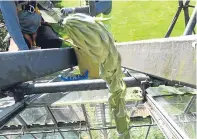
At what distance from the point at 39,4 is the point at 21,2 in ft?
1.16

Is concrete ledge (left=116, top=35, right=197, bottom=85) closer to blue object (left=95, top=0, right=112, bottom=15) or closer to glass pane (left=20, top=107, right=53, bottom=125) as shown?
glass pane (left=20, top=107, right=53, bottom=125)

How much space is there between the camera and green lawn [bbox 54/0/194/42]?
6.28 m

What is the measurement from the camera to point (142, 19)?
22.9 feet

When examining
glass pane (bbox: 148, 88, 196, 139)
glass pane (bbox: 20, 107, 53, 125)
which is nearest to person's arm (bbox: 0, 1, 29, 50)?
glass pane (bbox: 20, 107, 53, 125)

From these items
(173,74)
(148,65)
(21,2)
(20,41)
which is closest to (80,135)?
(20,41)

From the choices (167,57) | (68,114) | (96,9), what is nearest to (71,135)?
(68,114)

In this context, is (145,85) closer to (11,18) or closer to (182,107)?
(182,107)

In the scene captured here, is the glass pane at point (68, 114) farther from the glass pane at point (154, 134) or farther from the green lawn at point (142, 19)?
the green lawn at point (142, 19)

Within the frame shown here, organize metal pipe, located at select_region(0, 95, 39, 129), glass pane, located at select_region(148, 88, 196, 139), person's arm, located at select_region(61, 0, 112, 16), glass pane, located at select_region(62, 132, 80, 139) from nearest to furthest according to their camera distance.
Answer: metal pipe, located at select_region(0, 95, 39, 129) < glass pane, located at select_region(148, 88, 196, 139) < glass pane, located at select_region(62, 132, 80, 139) < person's arm, located at select_region(61, 0, 112, 16)

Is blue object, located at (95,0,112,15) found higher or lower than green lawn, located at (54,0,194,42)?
higher

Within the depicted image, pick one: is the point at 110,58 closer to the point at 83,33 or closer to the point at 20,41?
the point at 83,33

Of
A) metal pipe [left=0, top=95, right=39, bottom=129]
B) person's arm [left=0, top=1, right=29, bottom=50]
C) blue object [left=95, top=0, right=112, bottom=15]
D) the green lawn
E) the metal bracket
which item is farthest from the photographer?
the green lawn

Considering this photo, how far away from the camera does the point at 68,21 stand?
1.88ft

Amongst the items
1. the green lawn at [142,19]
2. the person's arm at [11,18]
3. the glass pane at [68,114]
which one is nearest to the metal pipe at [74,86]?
the person's arm at [11,18]
